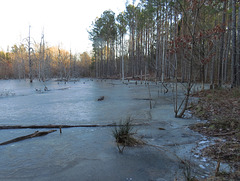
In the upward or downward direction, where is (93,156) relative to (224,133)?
downward

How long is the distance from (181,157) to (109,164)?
4.25 feet

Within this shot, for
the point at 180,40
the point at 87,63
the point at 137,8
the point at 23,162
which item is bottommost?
the point at 23,162

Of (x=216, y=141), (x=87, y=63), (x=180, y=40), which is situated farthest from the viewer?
(x=87, y=63)

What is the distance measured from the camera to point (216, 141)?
151 inches

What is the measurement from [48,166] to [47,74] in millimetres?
40610

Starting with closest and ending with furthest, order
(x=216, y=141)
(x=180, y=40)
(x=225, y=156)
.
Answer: (x=225, y=156), (x=216, y=141), (x=180, y=40)

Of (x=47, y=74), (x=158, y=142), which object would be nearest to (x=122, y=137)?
(x=158, y=142)

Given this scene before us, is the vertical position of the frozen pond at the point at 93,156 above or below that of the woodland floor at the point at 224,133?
below

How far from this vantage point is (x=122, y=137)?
394cm

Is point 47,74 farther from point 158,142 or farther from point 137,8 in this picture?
point 158,142

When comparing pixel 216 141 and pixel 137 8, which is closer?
pixel 216 141

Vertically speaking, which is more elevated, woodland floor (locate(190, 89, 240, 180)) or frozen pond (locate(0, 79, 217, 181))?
woodland floor (locate(190, 89, 240, 180))

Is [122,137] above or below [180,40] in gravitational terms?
below

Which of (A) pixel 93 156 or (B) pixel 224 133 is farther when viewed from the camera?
(B) pixel 224 133
